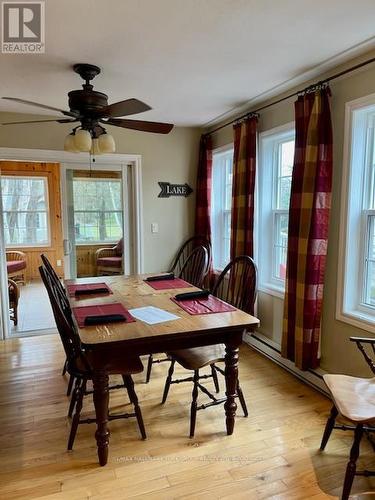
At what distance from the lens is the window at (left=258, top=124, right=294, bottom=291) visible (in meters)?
3.30

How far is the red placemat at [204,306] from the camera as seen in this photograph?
2217 mm

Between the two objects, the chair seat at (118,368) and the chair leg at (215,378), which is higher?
the chair seat at (118,368)

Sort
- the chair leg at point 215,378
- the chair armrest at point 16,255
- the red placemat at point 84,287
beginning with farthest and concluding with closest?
the chair armrest at point 16,255, the red placemat at point 84,287, the chair leg at point 215,378

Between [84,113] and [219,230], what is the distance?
2.55 m

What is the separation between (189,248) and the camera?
4598 millimetres

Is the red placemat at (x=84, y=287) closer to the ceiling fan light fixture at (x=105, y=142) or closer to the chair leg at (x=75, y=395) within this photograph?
the chair leg at (x=75, y=395)

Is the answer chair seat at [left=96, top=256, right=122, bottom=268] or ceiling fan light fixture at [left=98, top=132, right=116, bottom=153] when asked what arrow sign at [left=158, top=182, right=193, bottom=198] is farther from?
ceiling fan light fixture at [left=98, top=132, right=116, bottom=153]

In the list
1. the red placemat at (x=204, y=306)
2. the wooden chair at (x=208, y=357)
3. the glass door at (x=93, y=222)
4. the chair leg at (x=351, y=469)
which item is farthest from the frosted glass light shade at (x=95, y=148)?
the chair leg at (x=351, y=469)

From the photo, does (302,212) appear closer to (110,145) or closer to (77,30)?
(110,145)

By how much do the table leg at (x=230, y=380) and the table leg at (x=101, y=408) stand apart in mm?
696

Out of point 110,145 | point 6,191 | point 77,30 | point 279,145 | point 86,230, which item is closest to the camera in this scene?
point 77,30

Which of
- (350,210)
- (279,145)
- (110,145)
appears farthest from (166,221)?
(350,210)

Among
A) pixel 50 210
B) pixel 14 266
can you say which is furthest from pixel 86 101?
pixel 50 210

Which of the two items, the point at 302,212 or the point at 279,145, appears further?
the point at 279,145
